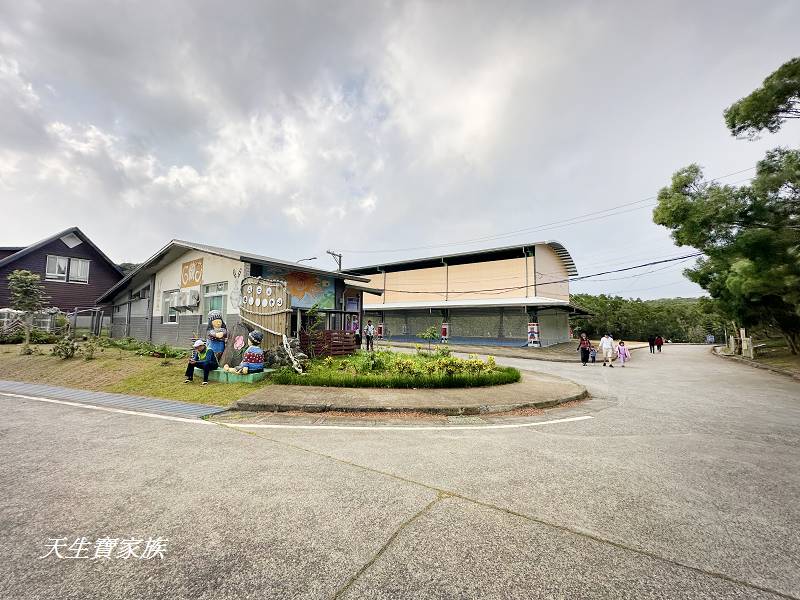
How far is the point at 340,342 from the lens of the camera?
43.8 ft

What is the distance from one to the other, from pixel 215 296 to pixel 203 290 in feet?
3.62

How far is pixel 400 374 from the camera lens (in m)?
9.43

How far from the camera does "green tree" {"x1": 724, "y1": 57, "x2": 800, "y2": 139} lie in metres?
9.74

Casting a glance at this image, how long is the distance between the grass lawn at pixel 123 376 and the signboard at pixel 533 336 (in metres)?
22.5

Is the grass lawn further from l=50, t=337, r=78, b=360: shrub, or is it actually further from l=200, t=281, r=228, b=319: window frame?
l=200, t=281, r=228, b=319: window frame

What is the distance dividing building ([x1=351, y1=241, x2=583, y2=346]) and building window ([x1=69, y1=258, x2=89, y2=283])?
21.3m

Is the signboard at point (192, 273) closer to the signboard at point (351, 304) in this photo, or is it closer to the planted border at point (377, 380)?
the signboard at point (351, 304)

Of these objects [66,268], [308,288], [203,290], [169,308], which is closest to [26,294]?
[66,268]

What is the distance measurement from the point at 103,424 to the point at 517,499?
6.70 metres

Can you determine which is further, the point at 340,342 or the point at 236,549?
the point at 340,342

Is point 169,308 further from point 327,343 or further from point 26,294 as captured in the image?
point 327,343

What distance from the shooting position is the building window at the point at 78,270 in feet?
78.0

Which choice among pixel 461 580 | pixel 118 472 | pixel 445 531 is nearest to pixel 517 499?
pixel 445 531

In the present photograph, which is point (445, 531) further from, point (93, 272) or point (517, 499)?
point (93, 272)
